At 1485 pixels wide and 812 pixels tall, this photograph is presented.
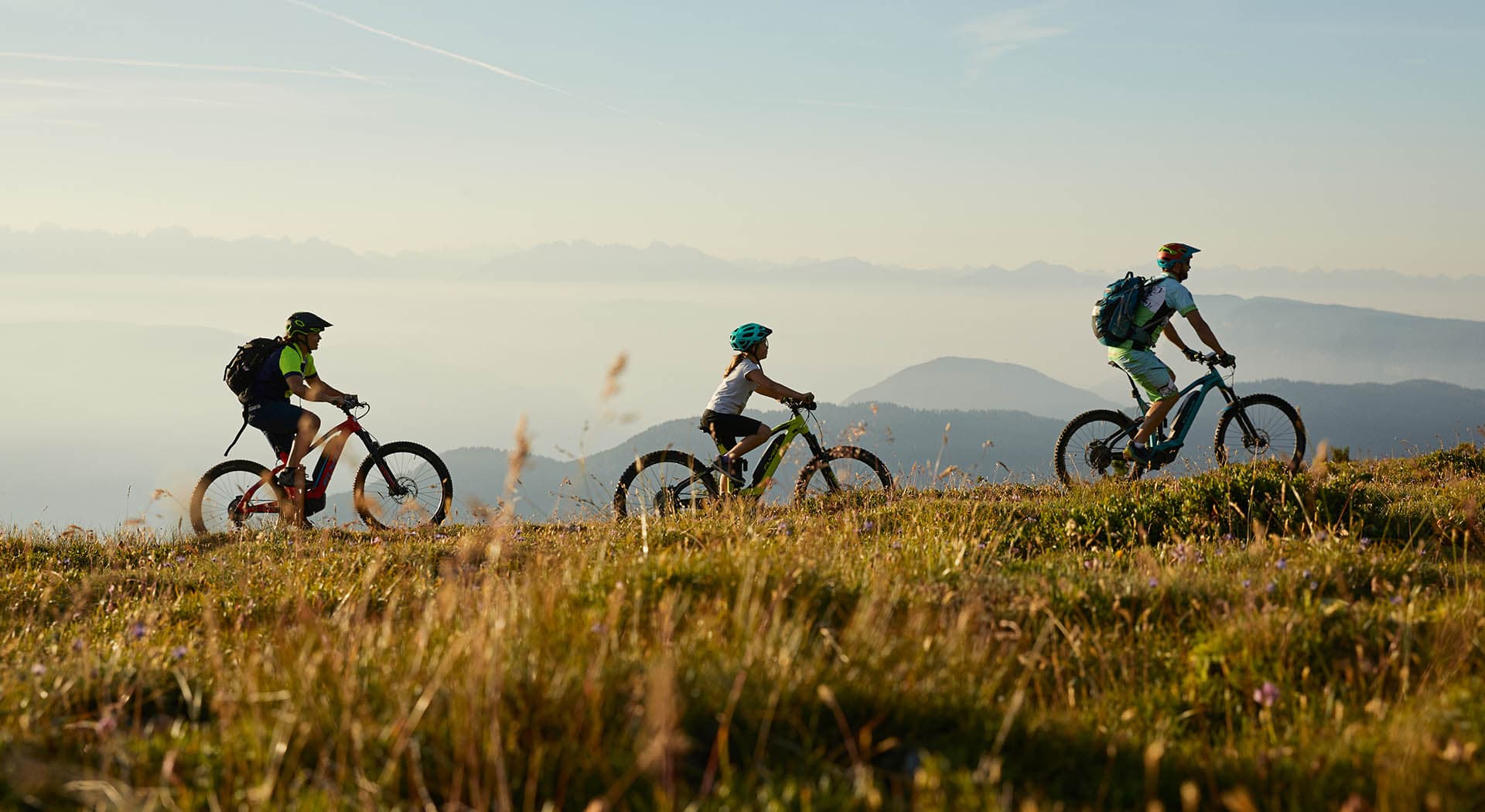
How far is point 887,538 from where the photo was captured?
793cm

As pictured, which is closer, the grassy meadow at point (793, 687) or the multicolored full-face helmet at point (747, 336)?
the grassy meadow at point (793, 687)

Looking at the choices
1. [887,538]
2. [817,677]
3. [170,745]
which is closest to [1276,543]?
[887,538]

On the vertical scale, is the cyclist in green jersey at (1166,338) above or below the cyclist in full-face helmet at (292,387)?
above

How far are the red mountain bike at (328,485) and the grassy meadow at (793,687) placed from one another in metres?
5.47

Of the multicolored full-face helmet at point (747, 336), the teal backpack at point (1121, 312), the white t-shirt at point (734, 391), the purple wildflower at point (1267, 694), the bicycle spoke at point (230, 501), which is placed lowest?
the bicycle spoke at point (230, 501)

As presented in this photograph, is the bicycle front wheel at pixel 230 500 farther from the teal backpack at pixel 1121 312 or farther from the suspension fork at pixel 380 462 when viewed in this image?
the teal backpack at pixel 1121 312

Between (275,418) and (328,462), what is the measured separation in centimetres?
90

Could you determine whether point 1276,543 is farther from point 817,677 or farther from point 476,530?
point 476,530

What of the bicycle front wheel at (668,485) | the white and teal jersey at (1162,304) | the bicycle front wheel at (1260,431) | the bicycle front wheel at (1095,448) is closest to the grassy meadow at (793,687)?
the bicycle front wheel at (668,485)

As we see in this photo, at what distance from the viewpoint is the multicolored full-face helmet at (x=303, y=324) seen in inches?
471

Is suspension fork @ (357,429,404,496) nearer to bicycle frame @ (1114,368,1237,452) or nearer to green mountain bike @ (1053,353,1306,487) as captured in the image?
green mountain bike @ (1053,353,1306,487)

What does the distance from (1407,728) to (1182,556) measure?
143 inches

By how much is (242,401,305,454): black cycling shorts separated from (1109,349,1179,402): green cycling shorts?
9.68 m

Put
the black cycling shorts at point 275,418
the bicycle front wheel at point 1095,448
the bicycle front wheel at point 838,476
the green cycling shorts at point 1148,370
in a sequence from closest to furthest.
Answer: the bicycle front wheel at point 838,476 → the black cycling shorts at point 275,418 → the green cycling shorts at point 1148,370 → the bicycle front wheel at point 1095,448
